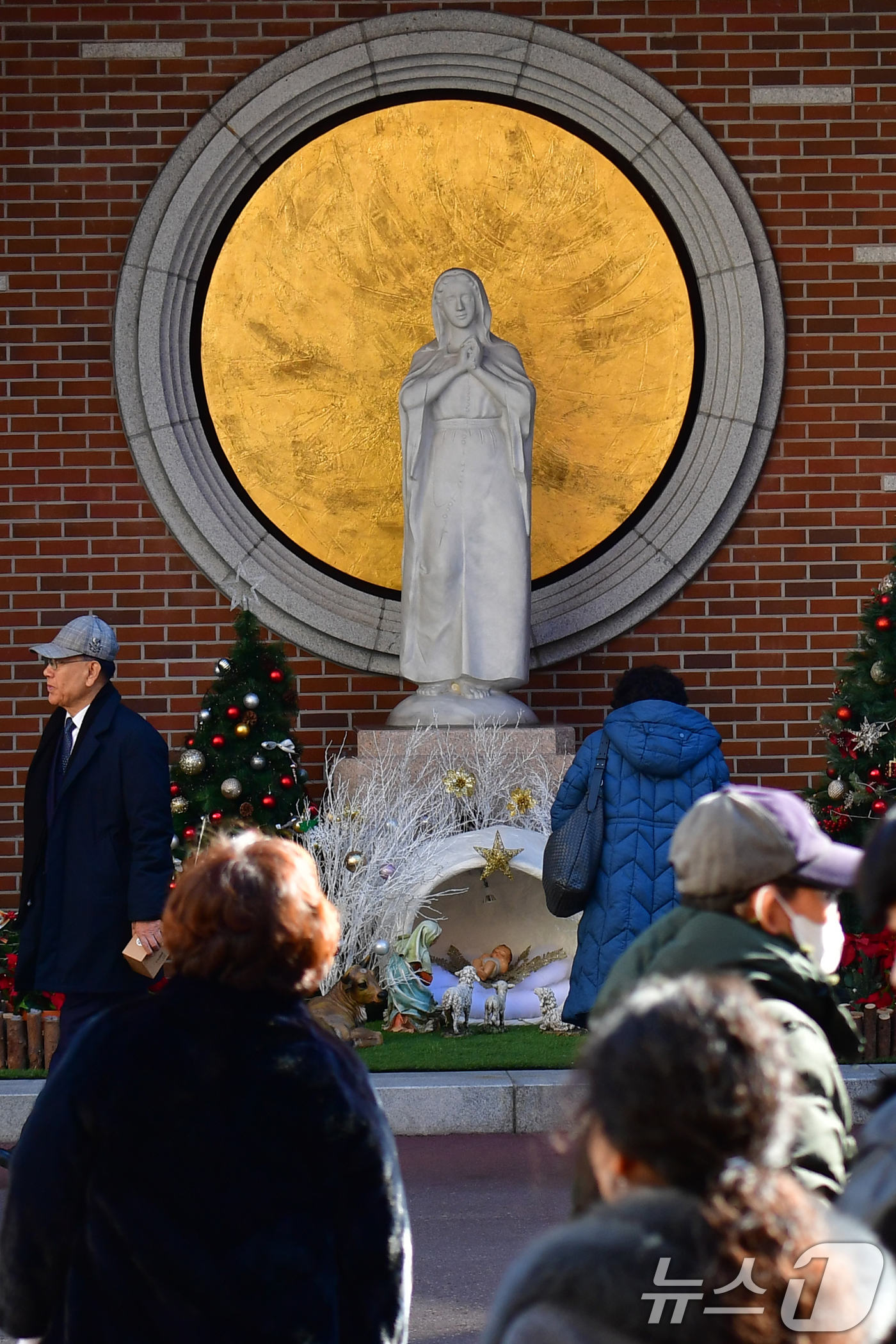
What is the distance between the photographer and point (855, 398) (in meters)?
8.89

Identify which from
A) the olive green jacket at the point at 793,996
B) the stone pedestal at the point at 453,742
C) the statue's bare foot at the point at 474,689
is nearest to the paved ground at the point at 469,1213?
the olive green jacket at the point at 793,996

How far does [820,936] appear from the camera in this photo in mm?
2223

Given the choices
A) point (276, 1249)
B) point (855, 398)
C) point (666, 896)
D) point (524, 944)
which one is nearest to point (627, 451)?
point (855, 398)

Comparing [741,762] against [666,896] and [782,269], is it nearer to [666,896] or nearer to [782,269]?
[782,269]

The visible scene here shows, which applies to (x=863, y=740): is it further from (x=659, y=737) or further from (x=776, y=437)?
(x=659, y=737)

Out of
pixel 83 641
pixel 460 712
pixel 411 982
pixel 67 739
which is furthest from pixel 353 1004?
pixel 83 641

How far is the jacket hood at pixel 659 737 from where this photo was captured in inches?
183

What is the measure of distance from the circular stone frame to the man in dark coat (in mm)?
3847

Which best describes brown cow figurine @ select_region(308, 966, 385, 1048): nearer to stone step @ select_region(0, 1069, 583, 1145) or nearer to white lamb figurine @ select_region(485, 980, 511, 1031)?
white lamb figurine @ select_region(485, 980, 511, 1031)

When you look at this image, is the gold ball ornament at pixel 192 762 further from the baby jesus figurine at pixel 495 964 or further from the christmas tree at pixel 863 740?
the christmas tree at pixel 863 740

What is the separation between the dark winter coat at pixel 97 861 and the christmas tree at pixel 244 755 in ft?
8.49

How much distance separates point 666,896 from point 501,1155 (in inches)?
42.2

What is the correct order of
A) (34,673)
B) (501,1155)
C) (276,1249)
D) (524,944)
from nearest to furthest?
(276,1249) < (501,1155) < (524,944) < (34,673)
